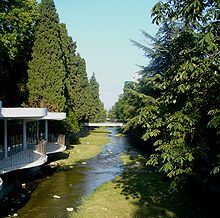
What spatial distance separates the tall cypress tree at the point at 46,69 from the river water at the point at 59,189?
6008 mm

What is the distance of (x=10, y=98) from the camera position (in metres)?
27.8

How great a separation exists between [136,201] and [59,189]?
453 cm

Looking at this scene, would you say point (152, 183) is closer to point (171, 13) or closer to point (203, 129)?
point (203, 129)

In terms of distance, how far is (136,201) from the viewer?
15.2 metres

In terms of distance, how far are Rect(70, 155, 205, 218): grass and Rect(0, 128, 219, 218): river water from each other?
0.05m

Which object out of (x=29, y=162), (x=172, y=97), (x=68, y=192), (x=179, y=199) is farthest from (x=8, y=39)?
(x=172, y=97)

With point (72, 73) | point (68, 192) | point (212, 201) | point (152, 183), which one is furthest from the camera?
point (72, 73)

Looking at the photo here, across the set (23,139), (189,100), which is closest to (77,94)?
(23,139)

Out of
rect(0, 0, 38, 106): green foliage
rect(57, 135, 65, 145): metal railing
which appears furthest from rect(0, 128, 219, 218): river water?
rect(0, 0, 38, 106): green foliage

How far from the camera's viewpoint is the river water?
540 inches

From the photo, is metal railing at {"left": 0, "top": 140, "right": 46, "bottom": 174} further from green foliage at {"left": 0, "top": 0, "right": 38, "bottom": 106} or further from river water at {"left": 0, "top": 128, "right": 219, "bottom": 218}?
green foliage at {"left": 0, "top": 0, "right": 38, "bottom": 106}

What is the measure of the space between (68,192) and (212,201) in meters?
7.22

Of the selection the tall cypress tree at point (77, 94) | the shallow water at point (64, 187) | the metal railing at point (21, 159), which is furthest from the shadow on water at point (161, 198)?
the tall cypress tree at point (77, 94)

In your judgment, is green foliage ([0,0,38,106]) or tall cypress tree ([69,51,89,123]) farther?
tall cypress tree ([69,51,89,123])
